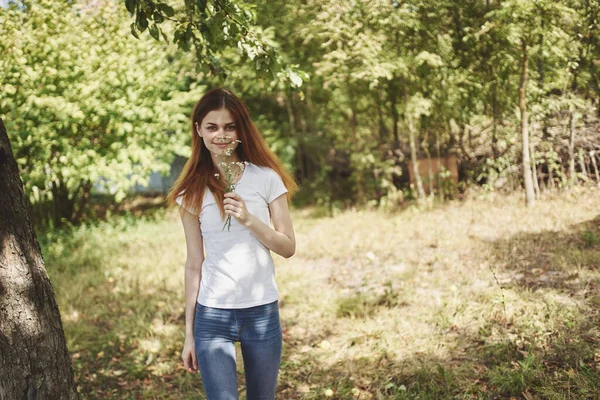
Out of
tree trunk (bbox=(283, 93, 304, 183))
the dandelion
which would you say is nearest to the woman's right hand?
the dandelion

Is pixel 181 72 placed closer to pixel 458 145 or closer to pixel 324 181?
pixel 324 181

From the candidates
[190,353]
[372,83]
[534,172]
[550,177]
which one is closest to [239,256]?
[190,353]

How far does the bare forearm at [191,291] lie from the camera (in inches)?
85.5

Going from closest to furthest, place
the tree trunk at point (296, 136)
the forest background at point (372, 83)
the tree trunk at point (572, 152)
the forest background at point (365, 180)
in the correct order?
1. the forest background at point (365, 180)
2. the forest background at point (372, 83)
3. the tree trunk at point (572, 152)
4. the tree trunk at point (296, 136)

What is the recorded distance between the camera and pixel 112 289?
5.74 metres

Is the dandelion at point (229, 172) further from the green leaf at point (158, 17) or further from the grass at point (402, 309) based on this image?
the grass at point (402, 309)

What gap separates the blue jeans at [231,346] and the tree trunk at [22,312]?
0.67 m

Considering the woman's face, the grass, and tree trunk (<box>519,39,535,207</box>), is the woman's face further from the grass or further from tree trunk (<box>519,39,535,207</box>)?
tree trunk (<box>519,39,535,207</box>)

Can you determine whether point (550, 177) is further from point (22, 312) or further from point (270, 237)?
point (22, 312)

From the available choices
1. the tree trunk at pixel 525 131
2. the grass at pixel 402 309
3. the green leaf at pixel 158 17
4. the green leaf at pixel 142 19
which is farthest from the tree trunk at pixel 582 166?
the green leaf at pixel 142 19

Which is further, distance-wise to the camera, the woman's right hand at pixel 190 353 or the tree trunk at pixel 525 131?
the tree trunk at pixel 525 131

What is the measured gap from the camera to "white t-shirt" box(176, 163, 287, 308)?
80.6 inches

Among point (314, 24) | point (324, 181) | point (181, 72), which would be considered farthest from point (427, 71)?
point (181, 72)

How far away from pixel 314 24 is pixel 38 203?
5875mm
